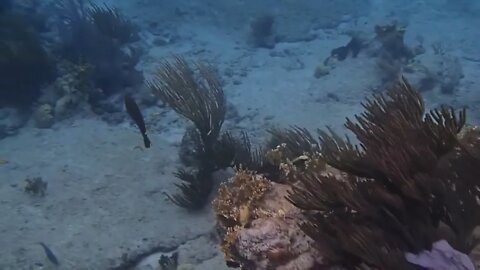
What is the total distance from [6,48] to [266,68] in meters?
7.84

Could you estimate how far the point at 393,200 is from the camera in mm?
2641

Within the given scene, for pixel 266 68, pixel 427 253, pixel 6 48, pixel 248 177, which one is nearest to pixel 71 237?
pixel 248 177

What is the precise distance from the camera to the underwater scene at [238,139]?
8.87ft

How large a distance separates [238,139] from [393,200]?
240 inches

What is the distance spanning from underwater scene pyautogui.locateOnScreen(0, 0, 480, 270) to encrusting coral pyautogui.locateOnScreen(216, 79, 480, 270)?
0.01m

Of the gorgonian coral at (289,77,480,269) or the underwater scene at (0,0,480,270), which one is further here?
the underwater scene at (0,0,480,270)

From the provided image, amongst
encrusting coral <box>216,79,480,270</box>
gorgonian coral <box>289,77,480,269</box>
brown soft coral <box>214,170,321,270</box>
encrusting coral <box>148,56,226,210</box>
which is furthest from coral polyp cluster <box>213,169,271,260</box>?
encrusting coral <box>148,56,226,210</box>

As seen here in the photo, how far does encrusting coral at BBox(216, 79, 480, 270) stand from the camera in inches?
101

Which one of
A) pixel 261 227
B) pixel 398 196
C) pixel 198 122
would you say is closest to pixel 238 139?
pixel 198 122

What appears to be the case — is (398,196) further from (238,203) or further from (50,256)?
(50,256)

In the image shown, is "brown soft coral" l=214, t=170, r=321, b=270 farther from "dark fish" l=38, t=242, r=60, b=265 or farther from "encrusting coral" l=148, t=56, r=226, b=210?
"dark fish" l=38, t=242, r=60, b=265

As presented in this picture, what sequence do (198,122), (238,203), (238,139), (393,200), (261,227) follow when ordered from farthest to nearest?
(238,139)
(198,122)
(238,203)
(261,227)
(393,200)

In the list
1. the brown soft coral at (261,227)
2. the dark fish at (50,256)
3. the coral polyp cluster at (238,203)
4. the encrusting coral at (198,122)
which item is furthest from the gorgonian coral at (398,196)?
the dark fish at (50,256)

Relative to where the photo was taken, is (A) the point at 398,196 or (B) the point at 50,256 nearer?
(A) the point at 398,196
